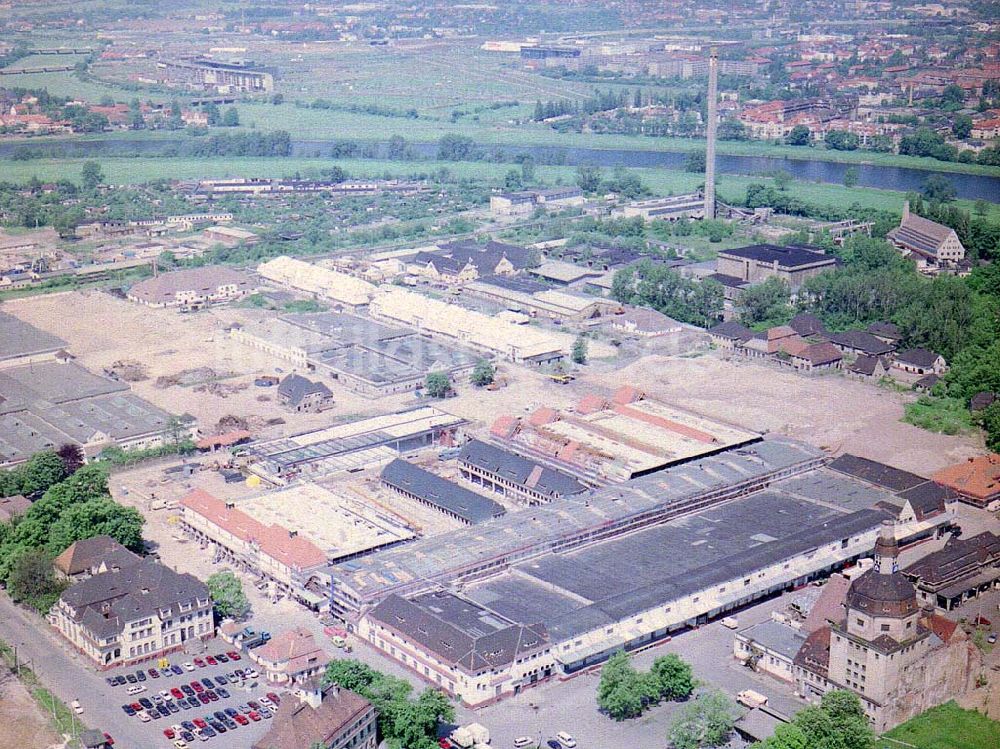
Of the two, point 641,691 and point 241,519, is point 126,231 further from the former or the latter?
point 641,691

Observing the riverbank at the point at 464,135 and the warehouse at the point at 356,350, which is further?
the riverbank at the point at 464,135

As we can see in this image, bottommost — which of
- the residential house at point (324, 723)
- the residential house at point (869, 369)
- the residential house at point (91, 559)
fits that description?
the residential house at point (869, 369)

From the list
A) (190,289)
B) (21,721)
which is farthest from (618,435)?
(190,289)

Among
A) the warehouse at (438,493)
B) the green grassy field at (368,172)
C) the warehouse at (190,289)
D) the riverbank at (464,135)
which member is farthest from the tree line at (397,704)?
the riverbank at (464,135)

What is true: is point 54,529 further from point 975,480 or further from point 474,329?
point 975,480

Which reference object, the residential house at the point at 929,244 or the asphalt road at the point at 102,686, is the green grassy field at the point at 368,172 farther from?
the asphalt road at the point at 102,686

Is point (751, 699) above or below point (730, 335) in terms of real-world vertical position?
above
